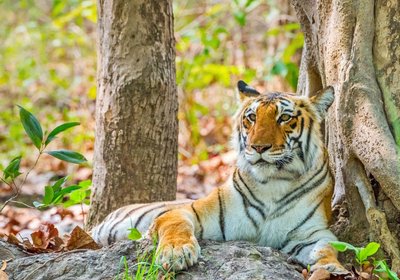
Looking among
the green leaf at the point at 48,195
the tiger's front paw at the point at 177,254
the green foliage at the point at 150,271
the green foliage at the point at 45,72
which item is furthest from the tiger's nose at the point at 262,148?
the green foliage at the point at 45,72

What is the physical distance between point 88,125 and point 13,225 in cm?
327

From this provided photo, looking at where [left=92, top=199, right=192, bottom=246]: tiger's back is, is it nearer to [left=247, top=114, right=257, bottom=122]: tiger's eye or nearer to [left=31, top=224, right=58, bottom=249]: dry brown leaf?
[left=31, top=224, right=58, bottom=249]: dry brown leaf

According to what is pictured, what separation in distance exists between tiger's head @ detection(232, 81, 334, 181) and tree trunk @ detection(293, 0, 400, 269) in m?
0.17

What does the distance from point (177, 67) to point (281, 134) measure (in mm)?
5035

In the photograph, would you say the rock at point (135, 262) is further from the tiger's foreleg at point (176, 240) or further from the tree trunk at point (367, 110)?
the tree trunk at point (367, 110)

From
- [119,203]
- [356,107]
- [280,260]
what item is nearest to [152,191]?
[119,203]

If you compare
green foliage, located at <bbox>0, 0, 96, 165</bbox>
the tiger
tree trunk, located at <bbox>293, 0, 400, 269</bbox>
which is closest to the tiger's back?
the tiger

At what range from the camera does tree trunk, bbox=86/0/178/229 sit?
12.4 ft

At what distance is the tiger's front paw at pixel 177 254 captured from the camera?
233 cm

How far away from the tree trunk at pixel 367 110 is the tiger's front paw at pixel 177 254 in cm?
116

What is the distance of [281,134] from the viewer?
9.70ft

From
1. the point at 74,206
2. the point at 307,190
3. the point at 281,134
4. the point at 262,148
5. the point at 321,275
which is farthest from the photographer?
the point at 74,206

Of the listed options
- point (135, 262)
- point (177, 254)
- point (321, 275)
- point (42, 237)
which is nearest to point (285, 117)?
point (321, 275)

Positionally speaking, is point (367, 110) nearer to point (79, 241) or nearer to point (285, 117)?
point (285, 117)
